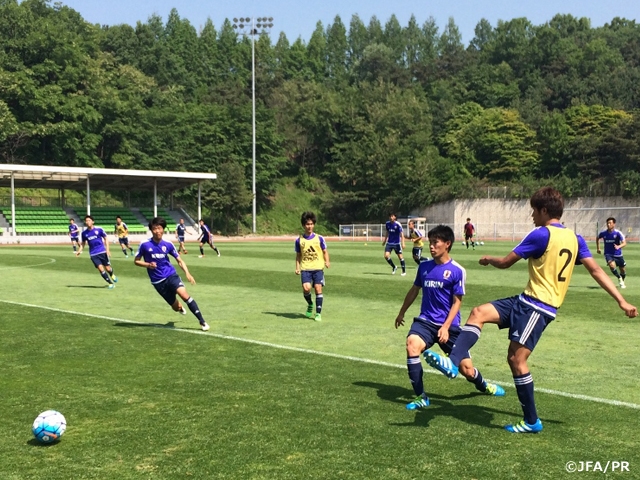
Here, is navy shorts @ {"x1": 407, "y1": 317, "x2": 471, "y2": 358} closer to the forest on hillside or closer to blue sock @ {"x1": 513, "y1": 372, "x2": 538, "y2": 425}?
blue sock @ {"x1": 513, "y1": 372, "x2": 538, "y2": 425}

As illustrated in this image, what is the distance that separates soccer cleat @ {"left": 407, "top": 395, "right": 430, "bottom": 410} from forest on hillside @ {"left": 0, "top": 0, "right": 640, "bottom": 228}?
59401 millimetres

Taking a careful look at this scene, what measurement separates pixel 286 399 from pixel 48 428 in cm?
229

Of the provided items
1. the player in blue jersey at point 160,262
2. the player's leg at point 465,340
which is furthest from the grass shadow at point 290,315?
the player's leg at point 465,340

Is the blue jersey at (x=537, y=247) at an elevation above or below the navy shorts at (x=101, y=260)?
above

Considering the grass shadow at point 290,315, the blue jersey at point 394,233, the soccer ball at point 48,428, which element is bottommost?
the grass shadow at point 290,315

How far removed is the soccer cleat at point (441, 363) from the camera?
5.26 meters

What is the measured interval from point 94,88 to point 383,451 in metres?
72.0

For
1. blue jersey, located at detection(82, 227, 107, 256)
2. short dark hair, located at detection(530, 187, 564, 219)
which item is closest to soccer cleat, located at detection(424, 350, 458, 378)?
short dark hair, located at detection(530, 187, 564, 219)

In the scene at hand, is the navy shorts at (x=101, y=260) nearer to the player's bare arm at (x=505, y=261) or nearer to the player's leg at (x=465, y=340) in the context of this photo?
the player's leg at (x=465, y=340)

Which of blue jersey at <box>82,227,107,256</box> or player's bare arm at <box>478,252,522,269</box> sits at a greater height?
player's bare arm at <box>478,252,522,269</box>

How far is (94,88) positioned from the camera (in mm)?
69688

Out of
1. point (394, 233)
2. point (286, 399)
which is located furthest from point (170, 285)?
point (394, 233)

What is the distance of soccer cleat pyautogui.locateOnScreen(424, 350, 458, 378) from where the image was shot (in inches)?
207

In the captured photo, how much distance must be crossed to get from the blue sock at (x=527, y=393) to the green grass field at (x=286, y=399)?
183mm
